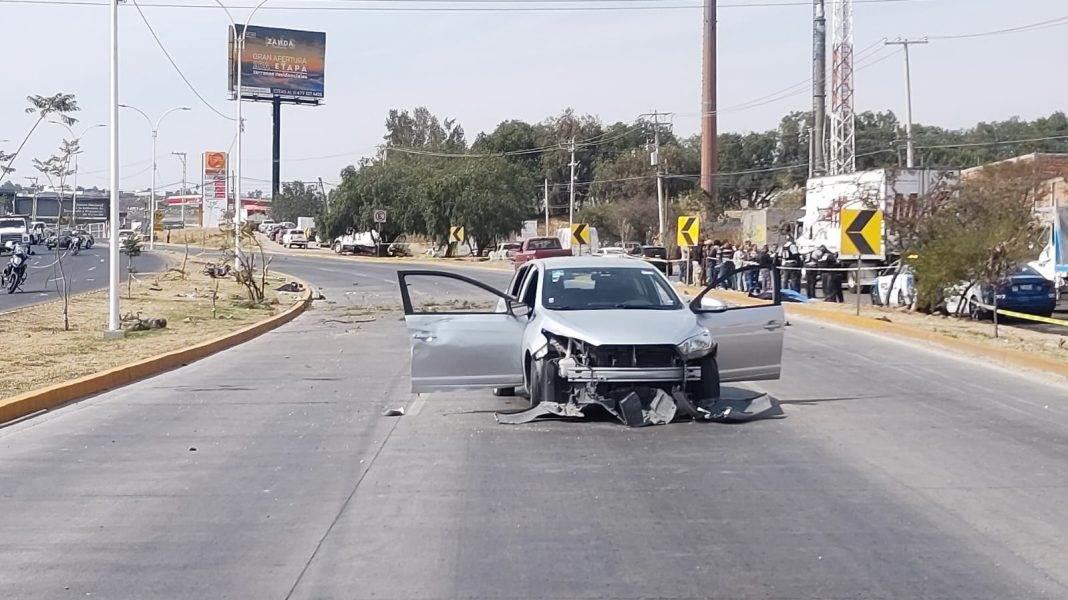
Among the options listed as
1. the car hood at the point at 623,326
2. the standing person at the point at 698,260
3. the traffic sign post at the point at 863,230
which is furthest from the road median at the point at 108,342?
the standing person at the point at 698,260

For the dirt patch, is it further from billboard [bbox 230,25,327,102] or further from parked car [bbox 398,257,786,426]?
billboard [bbox 230,25,327,102]

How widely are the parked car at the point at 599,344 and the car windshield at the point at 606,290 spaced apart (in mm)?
13

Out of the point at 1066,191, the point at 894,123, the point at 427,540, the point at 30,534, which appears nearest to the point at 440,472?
the point at 427,540

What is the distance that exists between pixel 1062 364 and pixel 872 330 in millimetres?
7501

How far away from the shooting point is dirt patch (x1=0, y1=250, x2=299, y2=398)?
1588 cm

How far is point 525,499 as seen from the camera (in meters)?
8.27

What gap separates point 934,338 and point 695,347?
1109 cm

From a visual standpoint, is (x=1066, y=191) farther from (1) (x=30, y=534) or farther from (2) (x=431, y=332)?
(1) (x=30, y=534)

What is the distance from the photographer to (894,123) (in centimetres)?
10712

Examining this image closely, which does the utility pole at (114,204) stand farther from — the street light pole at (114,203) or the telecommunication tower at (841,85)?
the telecommunication tower at (841,85)

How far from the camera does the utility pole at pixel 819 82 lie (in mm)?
66062

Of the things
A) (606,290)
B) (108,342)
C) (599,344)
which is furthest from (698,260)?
(599,344)

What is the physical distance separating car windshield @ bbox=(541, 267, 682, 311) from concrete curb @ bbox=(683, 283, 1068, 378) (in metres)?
6.46

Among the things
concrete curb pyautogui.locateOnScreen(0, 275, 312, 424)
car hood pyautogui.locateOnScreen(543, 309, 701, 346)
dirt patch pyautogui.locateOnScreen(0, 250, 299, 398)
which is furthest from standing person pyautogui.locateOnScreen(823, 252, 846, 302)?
car hood pyautogui.locateOnScreen(543, 309, 701, 346)
